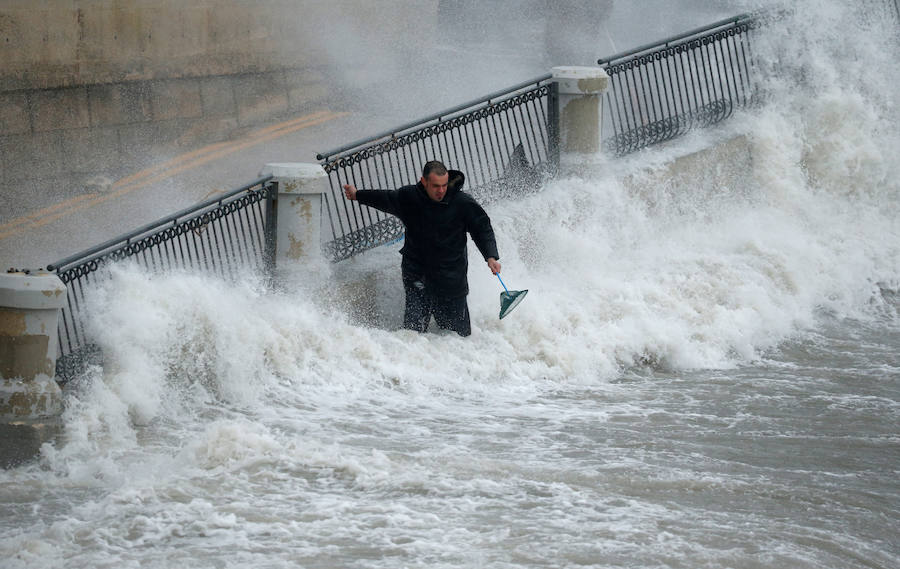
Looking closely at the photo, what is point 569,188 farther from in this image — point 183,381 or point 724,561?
point 724,561

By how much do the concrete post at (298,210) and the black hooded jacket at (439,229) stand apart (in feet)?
1.74

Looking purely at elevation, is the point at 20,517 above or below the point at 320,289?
below

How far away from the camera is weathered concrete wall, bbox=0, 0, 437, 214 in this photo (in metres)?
16.9

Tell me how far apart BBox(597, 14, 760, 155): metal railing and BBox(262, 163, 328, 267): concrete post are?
429 centimetres

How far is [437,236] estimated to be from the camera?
961cm

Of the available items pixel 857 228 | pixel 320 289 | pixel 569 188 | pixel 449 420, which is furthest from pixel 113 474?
pixel 857 228

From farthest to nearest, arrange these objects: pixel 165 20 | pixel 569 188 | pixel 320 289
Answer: pixel 165 20 < pixel 569 188 < pixel 320 289

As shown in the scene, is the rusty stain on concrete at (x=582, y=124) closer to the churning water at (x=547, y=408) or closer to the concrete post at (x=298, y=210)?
the churning water at (x=547, y=408)

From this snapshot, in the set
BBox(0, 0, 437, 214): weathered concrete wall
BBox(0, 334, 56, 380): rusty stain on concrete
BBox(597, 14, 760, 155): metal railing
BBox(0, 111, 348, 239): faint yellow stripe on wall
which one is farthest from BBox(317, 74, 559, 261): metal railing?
BBox(0, 0, 437, 214): weathered concrete wall

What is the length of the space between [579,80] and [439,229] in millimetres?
3322

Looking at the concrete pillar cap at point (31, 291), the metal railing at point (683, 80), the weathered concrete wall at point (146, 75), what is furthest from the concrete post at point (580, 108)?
the weathered concrete wall at point (146, 75)

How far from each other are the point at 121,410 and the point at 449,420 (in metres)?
2.30

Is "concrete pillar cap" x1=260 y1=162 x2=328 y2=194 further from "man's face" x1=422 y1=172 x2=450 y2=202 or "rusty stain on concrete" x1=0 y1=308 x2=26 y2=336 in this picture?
"rusty stain on concrete" x1=0 y1=308 x2=26 y2=336

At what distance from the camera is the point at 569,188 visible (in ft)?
40.6
